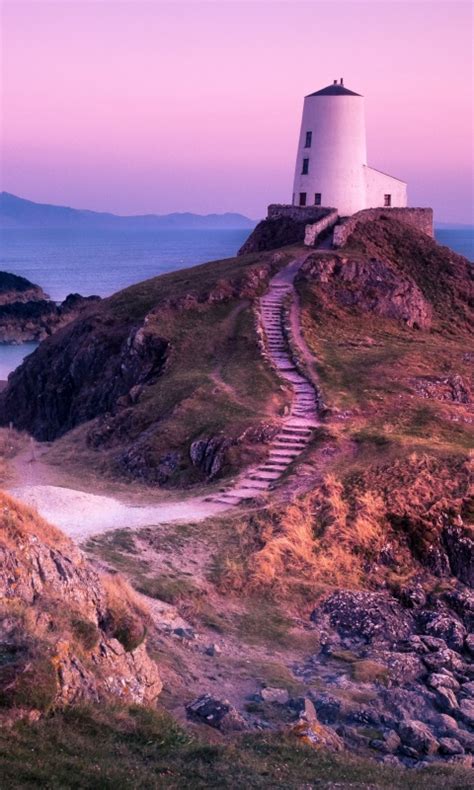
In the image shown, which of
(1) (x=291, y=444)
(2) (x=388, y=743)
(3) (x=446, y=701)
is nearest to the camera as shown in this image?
(2) (x=388, y=743)

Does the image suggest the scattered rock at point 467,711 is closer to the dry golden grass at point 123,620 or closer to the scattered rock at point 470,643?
the scattered rock at point 470,643

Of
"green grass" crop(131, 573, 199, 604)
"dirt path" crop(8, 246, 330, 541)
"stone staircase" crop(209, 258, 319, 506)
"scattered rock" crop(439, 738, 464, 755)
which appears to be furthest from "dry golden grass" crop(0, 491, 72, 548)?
"stone staircase" crop(209, 258, 319, 506)

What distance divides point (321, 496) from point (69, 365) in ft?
80.2

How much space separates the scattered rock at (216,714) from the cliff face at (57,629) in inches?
28.4

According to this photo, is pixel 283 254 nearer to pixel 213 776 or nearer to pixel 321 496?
pixel 321 496

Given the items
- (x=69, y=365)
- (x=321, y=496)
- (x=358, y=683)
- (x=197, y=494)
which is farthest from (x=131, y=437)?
(x=358, y=683)

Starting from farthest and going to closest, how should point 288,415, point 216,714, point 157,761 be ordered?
point 288,415, point 216,714, point 157,761

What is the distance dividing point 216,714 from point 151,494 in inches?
558

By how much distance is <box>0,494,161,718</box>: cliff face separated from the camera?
12.2 meters

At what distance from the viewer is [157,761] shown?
11930mm

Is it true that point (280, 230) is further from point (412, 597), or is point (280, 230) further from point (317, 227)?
point (412, 597)

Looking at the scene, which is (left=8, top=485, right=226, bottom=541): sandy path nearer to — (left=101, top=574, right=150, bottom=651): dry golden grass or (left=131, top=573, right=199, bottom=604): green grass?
(left=131, top=573, right=199, bottom=604): green grass

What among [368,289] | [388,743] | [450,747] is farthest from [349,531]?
[368,289]

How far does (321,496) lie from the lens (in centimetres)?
2591
